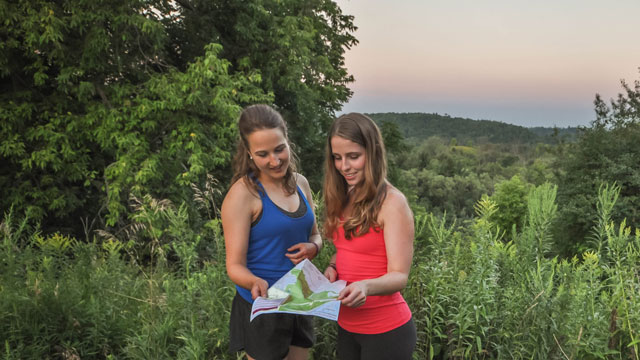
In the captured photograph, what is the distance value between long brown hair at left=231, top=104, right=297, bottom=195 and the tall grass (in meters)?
1.07

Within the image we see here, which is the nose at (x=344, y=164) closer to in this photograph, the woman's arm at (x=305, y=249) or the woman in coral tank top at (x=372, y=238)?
the woman in coral tank top at (x=372, y=238)

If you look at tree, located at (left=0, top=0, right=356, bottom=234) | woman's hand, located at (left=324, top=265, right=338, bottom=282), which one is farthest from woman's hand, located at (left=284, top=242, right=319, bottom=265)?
tree, located at (left=0, top=0, right=356, bottom=234)

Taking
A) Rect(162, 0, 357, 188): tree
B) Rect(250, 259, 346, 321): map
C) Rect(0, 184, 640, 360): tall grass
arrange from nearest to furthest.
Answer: Rect(250, 259, 346, 321): map → Rect(0, 184, 640, 360): tall grass → Rect(162, 0, 357, 188): tree

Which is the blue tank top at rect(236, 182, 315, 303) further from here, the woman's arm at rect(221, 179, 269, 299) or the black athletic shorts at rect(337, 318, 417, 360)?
the black athletic shorts at rect(337, 318, 417, 360)

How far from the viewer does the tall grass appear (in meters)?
2.31

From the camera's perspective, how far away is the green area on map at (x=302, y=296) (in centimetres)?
149

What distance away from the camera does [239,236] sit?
177 cm

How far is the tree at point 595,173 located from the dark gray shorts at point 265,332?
68.9 feet

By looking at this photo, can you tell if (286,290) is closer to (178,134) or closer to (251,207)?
(251,207)

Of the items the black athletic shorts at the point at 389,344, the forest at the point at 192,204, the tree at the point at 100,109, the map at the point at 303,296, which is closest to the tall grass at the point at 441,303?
the forest at the point at 192,204

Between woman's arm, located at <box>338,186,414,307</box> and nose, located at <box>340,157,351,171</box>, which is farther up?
nose, located at <box>340,157,351,171</box>

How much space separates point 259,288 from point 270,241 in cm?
22

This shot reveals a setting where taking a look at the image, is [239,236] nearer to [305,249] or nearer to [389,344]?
[305,249]

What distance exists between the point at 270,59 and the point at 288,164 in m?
13.2
